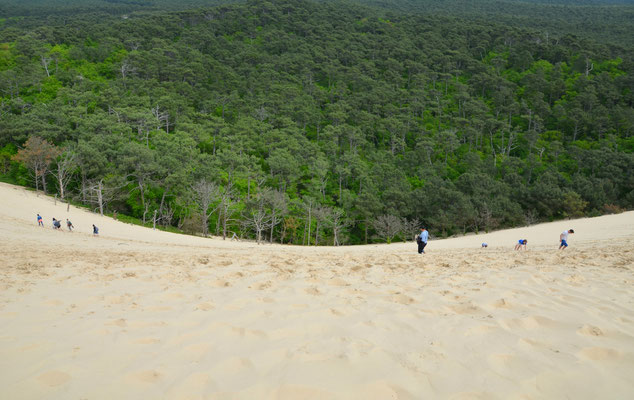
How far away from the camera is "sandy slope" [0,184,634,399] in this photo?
8.39 feet

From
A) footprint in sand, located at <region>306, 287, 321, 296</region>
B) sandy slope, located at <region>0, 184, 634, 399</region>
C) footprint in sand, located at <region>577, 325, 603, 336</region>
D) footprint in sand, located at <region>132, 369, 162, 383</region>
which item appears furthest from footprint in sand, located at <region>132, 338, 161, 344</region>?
footprint in sand, located at <region>577, 325, 603, 336</region>

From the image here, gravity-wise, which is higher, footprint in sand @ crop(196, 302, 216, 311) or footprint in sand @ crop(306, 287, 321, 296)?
footprint in sand @ crop(196, 302, 216, 311)

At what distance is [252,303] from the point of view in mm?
4355

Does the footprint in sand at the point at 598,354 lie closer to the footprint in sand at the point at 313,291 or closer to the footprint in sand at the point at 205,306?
the footprint in sand at the point at 313,291

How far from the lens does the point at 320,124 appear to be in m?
70.2

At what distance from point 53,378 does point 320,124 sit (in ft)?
229

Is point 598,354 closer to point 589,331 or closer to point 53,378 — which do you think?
point 589,331

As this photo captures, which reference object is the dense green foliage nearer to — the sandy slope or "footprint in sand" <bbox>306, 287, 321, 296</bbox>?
the sandy slope

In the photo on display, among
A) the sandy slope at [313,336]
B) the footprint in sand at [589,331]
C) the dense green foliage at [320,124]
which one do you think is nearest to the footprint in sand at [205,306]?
the sandy slope at [313,336]

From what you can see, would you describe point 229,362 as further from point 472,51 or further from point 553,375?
point 472,51

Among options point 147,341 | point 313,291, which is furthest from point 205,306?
point 313,291

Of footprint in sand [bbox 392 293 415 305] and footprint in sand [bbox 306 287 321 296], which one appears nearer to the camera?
footprint in sand [bbox 392 293 415 305]

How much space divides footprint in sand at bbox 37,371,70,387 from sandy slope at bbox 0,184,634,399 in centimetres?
1

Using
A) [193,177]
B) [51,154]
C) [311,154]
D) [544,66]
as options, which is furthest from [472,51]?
[51,154]
